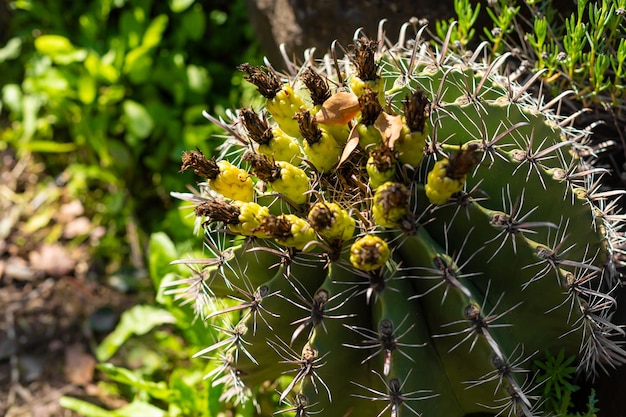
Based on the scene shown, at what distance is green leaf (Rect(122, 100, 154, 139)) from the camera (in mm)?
3551

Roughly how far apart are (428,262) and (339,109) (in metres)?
0.43

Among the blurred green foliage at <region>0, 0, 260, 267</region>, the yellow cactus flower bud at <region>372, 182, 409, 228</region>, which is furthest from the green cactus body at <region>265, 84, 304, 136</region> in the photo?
the blurred green foliage at <region>0, 0, 260, 267</region>

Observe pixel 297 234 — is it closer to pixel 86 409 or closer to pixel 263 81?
pixel 263 81

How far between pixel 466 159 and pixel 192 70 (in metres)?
2.54

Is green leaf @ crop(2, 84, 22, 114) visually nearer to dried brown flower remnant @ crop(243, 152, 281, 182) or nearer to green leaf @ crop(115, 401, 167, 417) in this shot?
green leaf @ crop(115, 401, 167, 417)

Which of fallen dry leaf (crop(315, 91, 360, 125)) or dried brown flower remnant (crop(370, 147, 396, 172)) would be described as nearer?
dried brown flower remnant (crop(370, 147, 396, 172))

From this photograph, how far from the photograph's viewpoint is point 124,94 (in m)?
3.73

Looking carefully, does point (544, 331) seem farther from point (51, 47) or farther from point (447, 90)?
point (51, 47)

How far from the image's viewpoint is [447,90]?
1.86m

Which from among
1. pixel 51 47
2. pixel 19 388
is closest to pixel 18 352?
pixel 19 388

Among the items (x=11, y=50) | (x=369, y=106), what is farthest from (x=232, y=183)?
(x=11, y=50)

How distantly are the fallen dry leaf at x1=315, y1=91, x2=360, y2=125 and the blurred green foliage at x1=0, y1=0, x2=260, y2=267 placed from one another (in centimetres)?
181

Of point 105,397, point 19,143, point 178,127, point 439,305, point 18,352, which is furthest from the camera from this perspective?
point 19,143

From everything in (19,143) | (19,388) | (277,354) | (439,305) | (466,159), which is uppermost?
(466,159)
